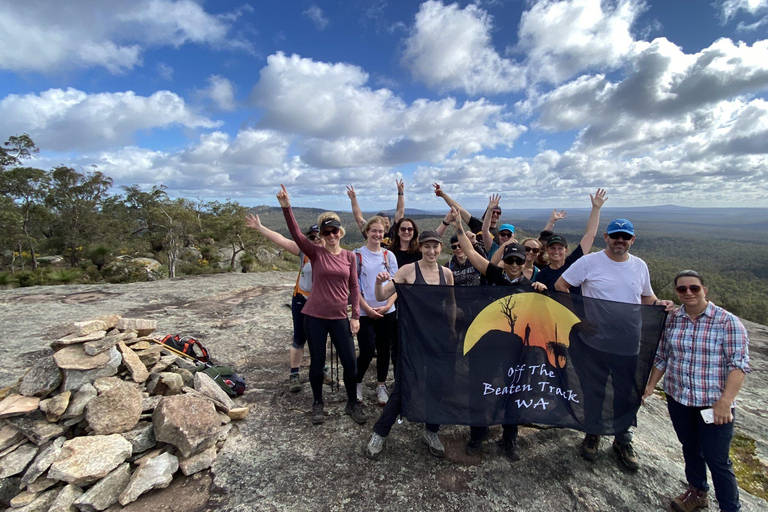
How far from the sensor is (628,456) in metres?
3.66

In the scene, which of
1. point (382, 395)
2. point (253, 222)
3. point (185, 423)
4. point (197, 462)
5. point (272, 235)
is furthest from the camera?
point (382, 395)

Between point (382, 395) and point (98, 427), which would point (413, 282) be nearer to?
point (382, 395)

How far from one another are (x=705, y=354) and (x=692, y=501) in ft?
4.53

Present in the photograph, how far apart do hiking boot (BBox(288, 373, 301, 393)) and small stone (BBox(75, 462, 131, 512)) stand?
209cm

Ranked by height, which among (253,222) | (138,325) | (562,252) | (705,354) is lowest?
(138,325)

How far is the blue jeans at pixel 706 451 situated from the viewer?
2.94 metres

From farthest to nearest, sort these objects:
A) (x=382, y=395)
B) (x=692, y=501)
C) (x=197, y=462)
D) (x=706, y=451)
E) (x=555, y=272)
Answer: (x=382, y=395)
(x=555, y=272)
(x=197, y=462)
(x=692, y=501)
(x=706, y=451)

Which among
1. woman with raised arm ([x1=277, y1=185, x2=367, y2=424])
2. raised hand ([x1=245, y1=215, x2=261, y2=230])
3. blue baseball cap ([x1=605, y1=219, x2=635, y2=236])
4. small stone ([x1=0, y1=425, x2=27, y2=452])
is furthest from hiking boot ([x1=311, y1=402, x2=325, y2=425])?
blue baseball cap ([x1=605, y1=219, x2=635, y2=236])

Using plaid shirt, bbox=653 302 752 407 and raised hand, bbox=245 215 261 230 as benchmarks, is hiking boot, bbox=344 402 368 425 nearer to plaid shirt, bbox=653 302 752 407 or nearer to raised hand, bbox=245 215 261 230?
raised hand, bbox=245 215 261 230

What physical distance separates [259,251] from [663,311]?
34.9 m

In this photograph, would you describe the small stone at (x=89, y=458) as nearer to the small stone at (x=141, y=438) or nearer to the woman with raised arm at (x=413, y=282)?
the small stone at (x=141, y=438)

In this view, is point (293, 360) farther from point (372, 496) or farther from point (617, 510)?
point (617, 510)

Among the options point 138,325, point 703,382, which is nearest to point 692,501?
point 703,382

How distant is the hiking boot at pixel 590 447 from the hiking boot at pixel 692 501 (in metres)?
0.71
